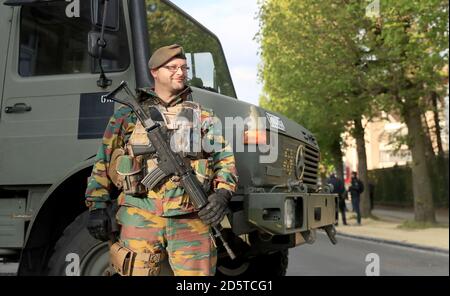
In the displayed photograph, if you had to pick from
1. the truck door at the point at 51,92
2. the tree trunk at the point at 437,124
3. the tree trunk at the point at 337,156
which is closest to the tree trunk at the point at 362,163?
the tree trunk at the point at 337,156

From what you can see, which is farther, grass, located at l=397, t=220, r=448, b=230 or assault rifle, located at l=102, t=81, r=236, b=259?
grass, located at l=397, t=220, r=448, b=230

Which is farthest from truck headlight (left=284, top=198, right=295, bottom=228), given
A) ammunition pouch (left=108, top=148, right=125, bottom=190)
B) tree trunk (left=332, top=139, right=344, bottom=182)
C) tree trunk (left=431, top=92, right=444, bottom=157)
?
tree trunk (left=431, top=92, right=444, bottom=157)

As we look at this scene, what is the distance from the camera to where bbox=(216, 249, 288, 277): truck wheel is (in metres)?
4.54

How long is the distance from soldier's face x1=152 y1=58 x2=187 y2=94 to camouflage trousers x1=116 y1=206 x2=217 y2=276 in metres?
0.62

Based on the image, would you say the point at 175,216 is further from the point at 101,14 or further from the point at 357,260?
the point at 357,260

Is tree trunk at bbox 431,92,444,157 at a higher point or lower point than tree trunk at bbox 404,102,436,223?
higher

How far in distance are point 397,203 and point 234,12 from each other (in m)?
18.9

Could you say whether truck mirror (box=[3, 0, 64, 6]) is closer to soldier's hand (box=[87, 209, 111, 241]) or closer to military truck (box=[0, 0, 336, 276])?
military truck (box=[0, 0, 336, 276])

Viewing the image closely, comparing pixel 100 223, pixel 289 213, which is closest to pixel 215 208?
pixel 100 223

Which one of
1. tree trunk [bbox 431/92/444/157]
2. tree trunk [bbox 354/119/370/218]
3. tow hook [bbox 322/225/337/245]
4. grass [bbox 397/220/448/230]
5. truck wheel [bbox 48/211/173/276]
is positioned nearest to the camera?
truck wheel [bbox 48/211/173/276]

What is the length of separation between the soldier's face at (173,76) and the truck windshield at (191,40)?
0.78 metres

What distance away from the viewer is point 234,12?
11.7 ft

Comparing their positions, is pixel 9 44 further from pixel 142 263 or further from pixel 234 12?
pixel 142 263
